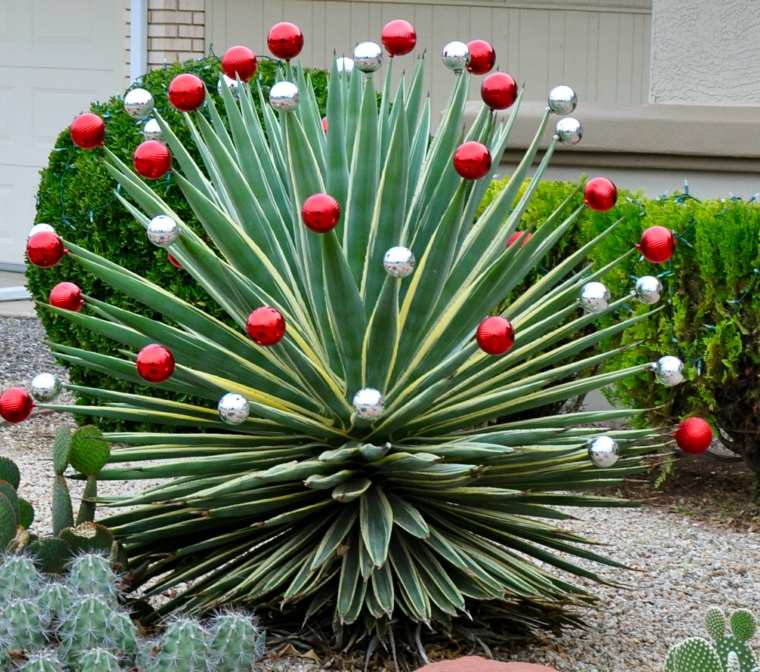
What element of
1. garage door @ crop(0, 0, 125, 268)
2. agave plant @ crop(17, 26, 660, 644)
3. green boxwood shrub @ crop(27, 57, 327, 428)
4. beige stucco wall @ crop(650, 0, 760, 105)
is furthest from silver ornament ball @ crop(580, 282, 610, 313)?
garage door @ crop(0, 0, 125, 268)

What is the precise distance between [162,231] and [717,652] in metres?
1.49

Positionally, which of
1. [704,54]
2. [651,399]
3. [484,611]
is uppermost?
[704,54]

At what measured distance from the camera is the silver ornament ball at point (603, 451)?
3025mm

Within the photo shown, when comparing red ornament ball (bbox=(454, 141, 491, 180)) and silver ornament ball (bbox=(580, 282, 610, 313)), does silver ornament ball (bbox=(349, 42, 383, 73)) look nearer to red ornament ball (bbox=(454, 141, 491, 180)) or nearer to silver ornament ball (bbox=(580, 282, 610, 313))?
red ornament ball (bbox=(454, 141, 491, 180))

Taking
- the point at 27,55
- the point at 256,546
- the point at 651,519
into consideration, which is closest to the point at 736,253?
the point at 651,519

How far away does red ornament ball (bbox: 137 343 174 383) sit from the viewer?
2932 mm

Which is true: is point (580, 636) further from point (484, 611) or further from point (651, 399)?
point (651, 399)

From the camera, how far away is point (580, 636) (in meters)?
3.63

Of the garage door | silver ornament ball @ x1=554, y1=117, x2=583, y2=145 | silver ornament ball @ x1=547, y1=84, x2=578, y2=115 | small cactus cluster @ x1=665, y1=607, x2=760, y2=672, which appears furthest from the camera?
the garage door

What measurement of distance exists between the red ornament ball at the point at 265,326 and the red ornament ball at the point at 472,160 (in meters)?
0.53

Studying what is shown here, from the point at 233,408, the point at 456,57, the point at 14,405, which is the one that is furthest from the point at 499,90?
the point at 14,405

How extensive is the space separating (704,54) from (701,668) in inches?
206

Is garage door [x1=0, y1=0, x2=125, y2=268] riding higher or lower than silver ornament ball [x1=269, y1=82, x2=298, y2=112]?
lower

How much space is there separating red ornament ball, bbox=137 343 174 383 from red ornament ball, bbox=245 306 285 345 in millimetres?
208
